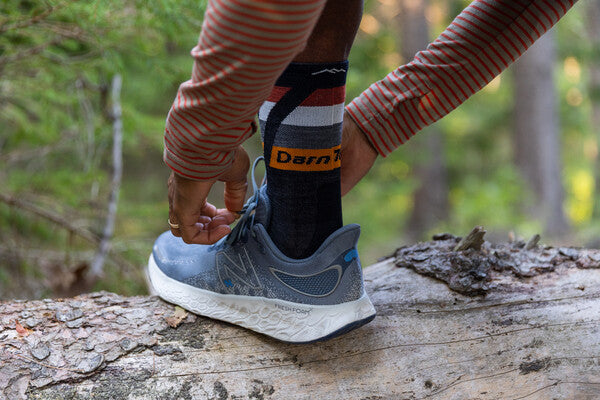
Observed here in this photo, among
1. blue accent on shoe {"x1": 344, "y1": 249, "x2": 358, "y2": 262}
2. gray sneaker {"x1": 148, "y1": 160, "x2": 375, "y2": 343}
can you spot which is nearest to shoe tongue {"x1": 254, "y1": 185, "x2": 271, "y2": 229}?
gray sneaker {"x1": 148, "y1": 160, "x2": 375, "y2": 343}

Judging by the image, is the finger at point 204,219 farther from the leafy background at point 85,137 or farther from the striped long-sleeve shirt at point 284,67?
the leafy background at point 85,137

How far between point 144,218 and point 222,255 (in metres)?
1.72

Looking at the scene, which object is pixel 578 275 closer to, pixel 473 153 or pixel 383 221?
pixel 383 221

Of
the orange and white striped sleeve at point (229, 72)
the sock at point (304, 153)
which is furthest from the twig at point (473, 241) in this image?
the orange and white striped sleeve at point (229, 72)

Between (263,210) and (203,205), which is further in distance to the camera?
(263,210)

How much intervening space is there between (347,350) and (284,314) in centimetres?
19

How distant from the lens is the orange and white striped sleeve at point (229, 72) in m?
0.76

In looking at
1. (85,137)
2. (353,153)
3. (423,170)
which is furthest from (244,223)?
(423,170)

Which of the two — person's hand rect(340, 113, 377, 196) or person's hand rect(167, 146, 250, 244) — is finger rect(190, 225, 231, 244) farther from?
person's hand rect(340, 113, 377, 196)

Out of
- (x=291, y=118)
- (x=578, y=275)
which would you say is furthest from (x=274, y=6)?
(x=578, y=275)

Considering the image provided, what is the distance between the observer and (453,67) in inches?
52.3

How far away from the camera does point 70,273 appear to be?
2.27 meters

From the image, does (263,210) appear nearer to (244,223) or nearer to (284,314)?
(244,223)

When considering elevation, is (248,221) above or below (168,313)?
above
